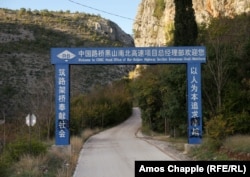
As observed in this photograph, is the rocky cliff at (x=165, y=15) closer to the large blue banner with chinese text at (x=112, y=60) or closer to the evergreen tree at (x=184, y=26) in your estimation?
the evergreen tree at (x=184, y=26)

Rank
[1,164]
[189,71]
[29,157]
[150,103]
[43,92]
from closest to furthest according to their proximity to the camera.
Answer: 1. [1,164]
2. [29,157]
3. [189,71]
4. [150,103]
5. [43,92]

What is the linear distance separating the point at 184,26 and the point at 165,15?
124 ft

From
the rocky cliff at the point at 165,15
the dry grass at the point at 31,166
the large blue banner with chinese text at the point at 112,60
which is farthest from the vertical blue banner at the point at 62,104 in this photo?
the rocky cliff at the point at 165,15

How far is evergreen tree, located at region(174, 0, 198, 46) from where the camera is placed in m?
34.8

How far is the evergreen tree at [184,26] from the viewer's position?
34781 millimetres

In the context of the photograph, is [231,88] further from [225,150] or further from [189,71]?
[225,150]

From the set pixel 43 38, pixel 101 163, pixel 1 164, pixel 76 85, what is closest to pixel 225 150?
pixel 101 163

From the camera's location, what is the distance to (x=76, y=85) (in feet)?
248

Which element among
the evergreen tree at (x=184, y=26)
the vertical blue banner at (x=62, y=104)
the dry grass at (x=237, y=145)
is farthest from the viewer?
the evergreen tree at (x=184, y=26)

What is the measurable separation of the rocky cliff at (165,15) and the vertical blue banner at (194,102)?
2144cm

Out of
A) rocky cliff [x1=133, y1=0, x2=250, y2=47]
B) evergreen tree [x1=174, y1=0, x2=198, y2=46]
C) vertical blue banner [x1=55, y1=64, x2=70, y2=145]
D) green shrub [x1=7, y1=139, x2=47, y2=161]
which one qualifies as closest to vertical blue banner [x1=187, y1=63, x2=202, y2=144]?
vertical blue banner [x1=55, y1=64, x2=70, y2=145]

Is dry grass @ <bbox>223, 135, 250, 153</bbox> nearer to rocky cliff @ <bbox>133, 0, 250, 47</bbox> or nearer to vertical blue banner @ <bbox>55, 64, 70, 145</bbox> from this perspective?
vertical blue banner @ <bbox>55, 64, 70, 145</bbox>

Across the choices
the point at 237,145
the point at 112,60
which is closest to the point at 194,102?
the point at 112,60

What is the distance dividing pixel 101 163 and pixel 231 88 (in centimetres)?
1261
